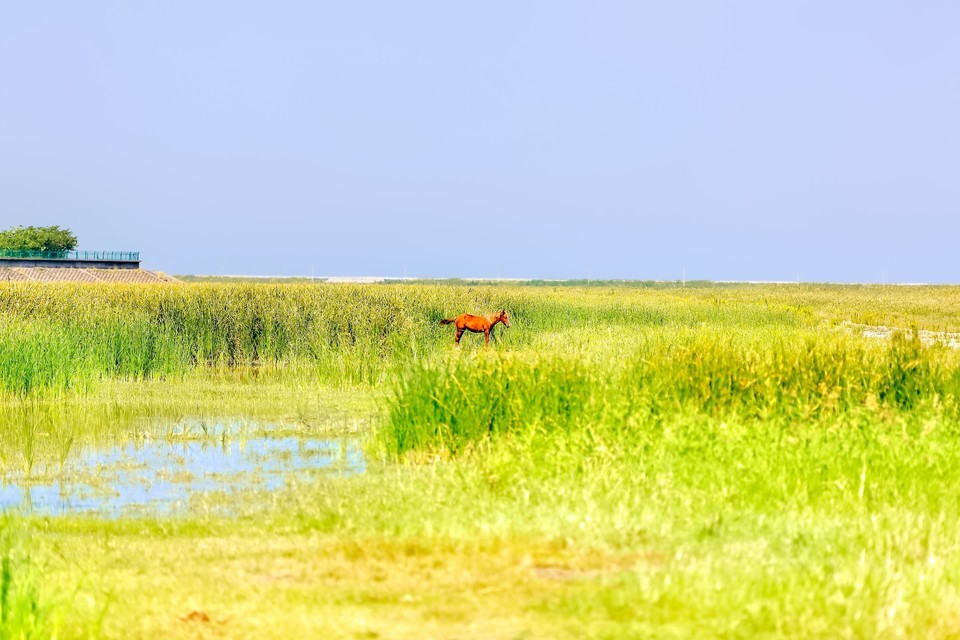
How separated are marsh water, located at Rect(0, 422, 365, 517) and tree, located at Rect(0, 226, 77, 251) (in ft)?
250

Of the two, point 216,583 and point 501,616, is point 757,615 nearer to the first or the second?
point 501,616

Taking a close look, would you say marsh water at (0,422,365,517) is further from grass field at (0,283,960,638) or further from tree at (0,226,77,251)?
tree at (0,226,77,251)

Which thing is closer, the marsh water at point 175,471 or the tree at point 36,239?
the marsh water at point 175,471

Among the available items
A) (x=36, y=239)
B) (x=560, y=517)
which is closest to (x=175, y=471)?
(x=560, y=517)

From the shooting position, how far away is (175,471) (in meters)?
13.4

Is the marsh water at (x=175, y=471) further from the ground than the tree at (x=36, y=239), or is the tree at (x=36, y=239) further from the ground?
the tree at (x=36, y=239)

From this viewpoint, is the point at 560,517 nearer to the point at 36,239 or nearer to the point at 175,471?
the point at 175,471

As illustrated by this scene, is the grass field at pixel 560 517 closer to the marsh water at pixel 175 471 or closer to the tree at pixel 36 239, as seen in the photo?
the marsh water at pixel 175 471

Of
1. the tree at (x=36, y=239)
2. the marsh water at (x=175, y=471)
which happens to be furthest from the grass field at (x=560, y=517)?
the tree at (x=36, y=239)

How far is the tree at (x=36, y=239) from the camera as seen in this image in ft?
287

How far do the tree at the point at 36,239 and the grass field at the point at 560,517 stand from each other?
74.2 m

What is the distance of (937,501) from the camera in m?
9.25

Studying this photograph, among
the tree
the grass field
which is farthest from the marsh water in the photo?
the tree

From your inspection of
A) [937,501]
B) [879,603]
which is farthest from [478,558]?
[937,501]
